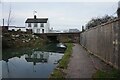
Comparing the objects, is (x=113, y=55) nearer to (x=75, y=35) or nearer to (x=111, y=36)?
(x=111, y=36)

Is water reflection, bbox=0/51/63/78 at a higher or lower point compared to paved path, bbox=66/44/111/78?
lower

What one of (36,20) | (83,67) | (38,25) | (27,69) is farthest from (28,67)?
(36,20)

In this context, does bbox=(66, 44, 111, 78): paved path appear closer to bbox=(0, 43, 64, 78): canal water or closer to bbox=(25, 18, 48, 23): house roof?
bbox=(0, 43, 64, 78): canal water

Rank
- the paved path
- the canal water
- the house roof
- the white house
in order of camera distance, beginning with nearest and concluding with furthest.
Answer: the paved path → the canal water → the white house → the house roof

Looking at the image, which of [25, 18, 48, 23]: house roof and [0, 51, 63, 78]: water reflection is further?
[25, 18, 48, 23]: house roof

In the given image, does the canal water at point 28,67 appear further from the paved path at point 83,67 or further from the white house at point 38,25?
the white house at point 38,25

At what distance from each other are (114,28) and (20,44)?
36794mm

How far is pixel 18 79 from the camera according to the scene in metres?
11.5

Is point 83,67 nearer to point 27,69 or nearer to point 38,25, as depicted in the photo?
point 27,69

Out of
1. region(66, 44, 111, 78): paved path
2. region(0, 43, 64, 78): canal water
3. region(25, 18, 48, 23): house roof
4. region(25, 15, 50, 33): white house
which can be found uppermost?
region(25, 18, 48, 23): house roof

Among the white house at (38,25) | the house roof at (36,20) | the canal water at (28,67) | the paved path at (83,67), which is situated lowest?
the canal water at (28,67)

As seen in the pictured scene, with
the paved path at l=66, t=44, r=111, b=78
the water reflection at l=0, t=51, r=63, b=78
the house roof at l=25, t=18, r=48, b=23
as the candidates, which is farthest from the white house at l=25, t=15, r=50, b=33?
the paved path at l=66, t=44, r=111, b=78

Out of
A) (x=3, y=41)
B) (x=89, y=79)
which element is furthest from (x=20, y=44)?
(x=89, y=79)

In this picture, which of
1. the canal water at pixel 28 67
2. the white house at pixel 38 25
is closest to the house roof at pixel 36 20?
the white house at pixel 38 25
